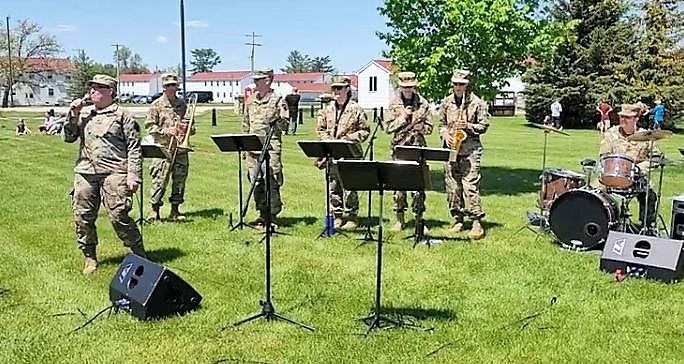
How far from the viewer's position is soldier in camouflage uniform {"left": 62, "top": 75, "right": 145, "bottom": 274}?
6.91 metres

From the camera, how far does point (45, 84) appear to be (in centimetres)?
9131

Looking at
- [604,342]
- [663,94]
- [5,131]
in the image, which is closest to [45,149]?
[5,131]

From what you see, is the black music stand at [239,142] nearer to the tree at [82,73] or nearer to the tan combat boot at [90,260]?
the tan combat boot at [90,260]

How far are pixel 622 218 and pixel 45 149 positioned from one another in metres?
17.9

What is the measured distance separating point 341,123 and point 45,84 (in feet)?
297

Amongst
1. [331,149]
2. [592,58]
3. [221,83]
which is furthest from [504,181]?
[221,83]

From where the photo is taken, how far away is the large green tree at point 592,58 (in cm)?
3353

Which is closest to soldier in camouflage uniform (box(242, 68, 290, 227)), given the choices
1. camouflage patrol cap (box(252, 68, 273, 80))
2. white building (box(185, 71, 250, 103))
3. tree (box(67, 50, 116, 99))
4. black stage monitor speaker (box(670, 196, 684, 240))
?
camouflage patrol cap (box(252, 68, 273, 80))

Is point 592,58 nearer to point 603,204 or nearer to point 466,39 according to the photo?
point 466,39

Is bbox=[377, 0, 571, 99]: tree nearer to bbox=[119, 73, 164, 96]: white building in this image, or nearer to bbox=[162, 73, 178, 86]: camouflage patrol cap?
bbox=[162, 73, 178, 86]: camouflage patrol cap

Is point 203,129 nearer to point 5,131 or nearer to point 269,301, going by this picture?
point 5,131

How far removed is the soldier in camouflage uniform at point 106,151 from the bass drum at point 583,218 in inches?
187

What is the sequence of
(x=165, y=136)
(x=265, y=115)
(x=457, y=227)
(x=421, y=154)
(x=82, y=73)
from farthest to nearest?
1. (x=82, y=73)
2. (x=165, y=136)
3. (x=457, y=227)
4. (x=265, y=115)
5. (x=421, y=154)

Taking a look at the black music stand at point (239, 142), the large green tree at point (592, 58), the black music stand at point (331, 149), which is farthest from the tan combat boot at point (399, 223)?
the large green tree at point (592, 58)
